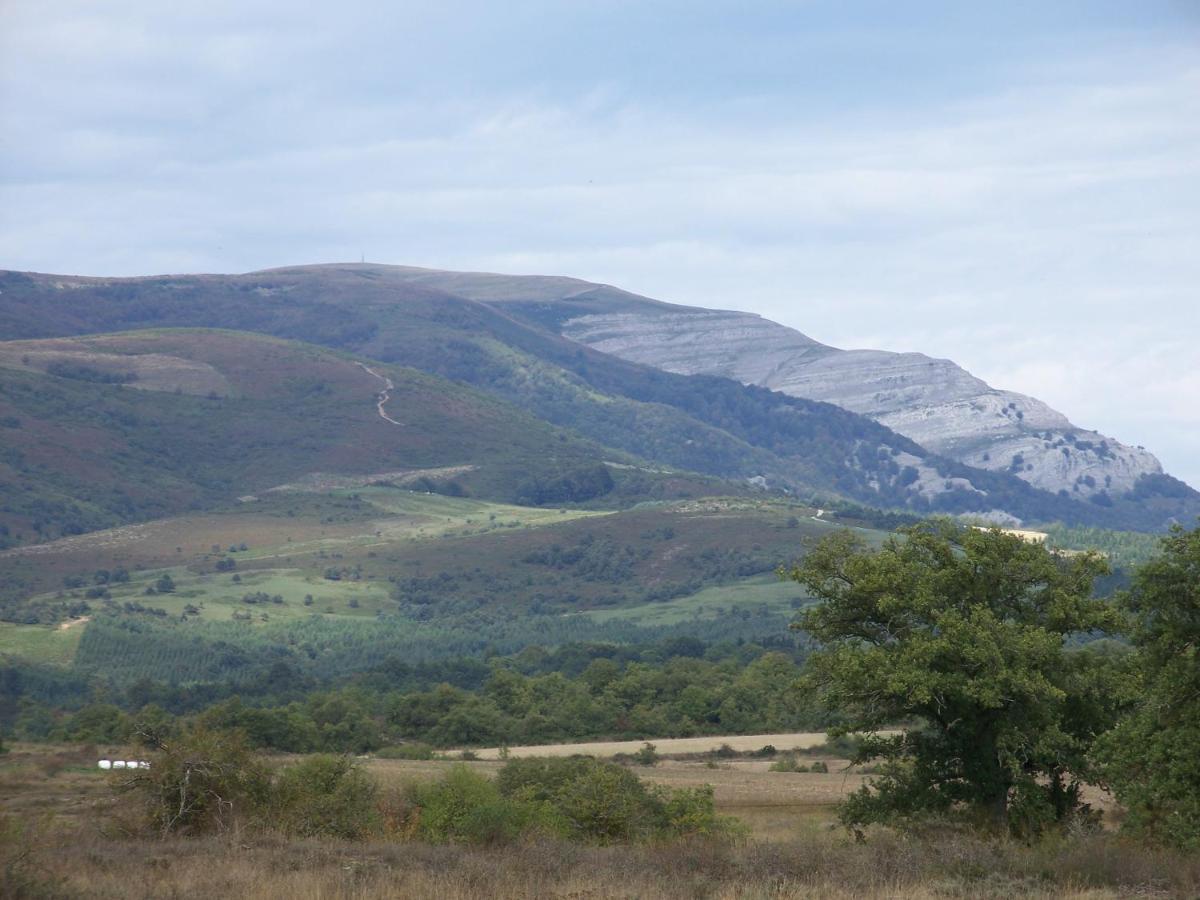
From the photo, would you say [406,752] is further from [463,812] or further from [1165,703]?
[1165,703]

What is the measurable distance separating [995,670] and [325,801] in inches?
485

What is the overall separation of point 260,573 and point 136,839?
148 metres

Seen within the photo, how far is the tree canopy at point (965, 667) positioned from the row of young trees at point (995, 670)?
35mm

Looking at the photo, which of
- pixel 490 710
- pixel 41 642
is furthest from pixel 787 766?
pixel 41 642

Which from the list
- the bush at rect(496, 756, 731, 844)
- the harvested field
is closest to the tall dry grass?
the bush at rect(496, 756, 731, 844)

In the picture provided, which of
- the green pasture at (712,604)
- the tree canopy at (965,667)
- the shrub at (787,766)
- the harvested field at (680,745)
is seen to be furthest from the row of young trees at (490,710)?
the green pasture at (712,604)

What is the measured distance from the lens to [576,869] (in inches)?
710

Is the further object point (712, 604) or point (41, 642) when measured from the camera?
point (712, 604)

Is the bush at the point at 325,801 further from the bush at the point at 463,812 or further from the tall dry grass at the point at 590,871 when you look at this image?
the tall dry grass at the point at 590,871

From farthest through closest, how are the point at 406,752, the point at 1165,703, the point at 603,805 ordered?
the point at 406,752 → the point at 603,805 → the point at 1165,703

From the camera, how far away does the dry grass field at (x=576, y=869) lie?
1638 centimetres

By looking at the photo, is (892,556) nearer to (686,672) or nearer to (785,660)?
(686,672)

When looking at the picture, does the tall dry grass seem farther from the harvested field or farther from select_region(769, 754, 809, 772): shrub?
the harvested field

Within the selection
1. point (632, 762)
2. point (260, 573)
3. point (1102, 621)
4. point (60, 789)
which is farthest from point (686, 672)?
point (260, 573)
